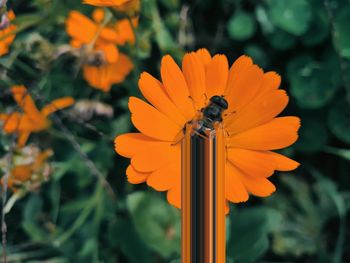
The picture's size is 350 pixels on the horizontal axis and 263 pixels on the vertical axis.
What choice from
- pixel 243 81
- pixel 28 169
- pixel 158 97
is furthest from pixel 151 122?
pixel 28 169

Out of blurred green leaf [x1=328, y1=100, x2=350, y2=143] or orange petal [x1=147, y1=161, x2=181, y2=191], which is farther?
blurred green leaf [x1=328, y1=100, x2=350, y2=143]

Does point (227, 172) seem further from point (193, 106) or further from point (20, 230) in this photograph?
point (20, 230)

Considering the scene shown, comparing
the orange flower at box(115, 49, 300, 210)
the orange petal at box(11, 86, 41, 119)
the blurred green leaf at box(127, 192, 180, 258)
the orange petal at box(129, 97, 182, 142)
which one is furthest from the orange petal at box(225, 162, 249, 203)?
the orange petal at box(11, 86, 41, 119)

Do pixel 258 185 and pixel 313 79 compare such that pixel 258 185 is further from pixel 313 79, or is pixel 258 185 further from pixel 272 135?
pixel 313 79

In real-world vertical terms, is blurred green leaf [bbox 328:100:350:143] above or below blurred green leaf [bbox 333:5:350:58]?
below

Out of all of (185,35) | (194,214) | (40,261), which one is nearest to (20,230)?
(40,261)

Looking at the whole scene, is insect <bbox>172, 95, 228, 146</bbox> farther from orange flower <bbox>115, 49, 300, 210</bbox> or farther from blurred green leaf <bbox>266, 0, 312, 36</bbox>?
blurred green leaf <bbox>266, 0, 312, 36</bbox>
